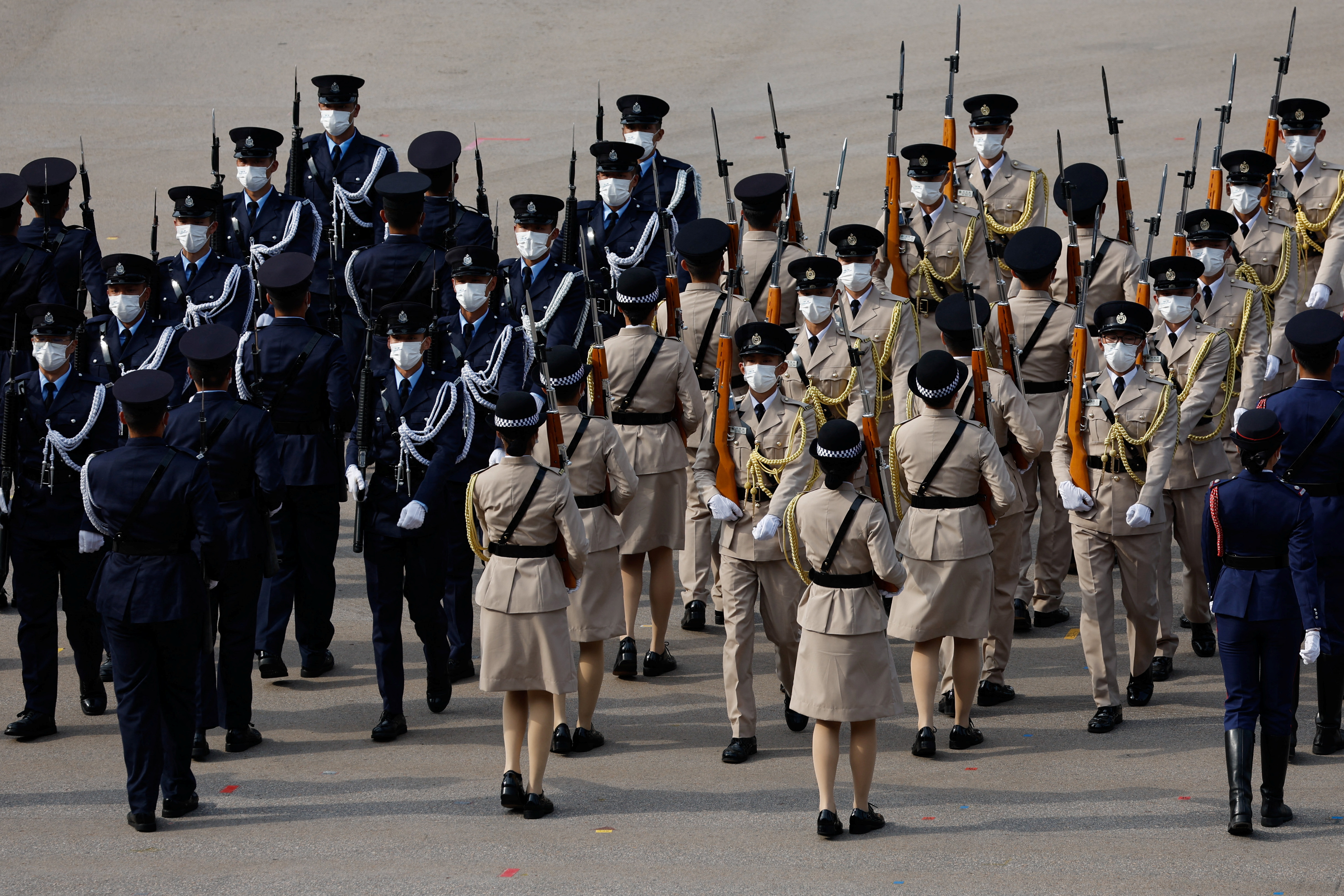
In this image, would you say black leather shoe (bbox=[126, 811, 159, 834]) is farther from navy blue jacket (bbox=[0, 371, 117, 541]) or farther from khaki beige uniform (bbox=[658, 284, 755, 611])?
khaki beige uniform (bbox=[658, 284, 755, 611])

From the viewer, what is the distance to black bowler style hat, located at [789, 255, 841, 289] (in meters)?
8.34

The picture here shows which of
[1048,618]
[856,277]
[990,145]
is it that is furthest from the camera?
[990,145]

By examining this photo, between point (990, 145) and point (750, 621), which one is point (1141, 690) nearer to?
point (750, 621)

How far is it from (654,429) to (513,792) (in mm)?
2359

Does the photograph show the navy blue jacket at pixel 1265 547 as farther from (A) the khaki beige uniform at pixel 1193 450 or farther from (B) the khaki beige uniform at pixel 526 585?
(B) the khaki beige uniform at pixel 526 585

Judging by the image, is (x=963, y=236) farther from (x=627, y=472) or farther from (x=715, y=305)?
Result: (x=627, y=472)

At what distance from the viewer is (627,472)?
788 cm

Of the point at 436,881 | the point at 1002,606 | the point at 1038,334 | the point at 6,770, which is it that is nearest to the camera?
the point at 436,881

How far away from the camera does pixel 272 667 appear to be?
8.58 m

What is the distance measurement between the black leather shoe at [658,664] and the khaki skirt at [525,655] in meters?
1.58

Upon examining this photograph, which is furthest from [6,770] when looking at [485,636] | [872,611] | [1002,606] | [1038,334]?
[1038,334]

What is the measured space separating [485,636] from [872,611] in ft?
5.03

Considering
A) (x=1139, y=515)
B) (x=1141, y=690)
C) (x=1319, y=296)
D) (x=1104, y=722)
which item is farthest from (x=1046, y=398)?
(x=1319, y=296)

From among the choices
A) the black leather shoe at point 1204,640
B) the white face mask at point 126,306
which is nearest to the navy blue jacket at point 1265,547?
the black leather shoe at point 1204,640
